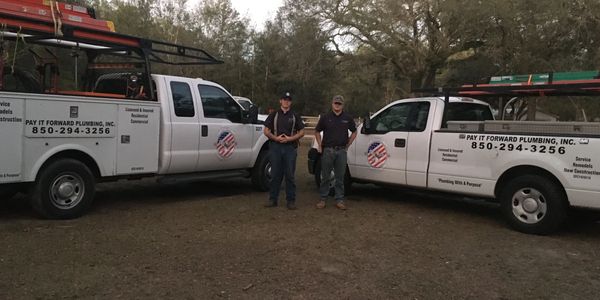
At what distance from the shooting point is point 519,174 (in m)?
6.73

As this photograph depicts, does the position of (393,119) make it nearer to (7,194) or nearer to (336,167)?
(336,167)

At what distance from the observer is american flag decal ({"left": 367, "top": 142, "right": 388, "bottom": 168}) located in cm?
826

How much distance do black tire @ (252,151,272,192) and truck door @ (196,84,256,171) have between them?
0.27 m

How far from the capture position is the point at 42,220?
632 cm

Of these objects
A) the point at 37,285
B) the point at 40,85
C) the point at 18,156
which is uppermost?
the point at 40,85

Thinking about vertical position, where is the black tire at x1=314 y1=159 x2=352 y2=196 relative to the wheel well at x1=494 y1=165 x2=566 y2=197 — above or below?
below

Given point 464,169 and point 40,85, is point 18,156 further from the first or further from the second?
point 464,169

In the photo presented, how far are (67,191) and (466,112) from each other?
582 cm

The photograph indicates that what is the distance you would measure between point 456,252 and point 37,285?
4.08 m

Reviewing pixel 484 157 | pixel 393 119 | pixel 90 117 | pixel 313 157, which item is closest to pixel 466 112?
pixel 393 119

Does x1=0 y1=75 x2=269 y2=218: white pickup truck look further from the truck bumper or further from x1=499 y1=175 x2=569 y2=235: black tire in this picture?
x1=499 y1=175 x2=569 y2=235: black tire

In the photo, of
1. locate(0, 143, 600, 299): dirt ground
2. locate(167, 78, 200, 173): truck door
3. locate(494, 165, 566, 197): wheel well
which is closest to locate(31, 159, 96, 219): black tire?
locate(0, 143, 600, 299): dirt ground

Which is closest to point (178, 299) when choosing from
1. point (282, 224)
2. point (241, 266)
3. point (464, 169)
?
point (241, 266)

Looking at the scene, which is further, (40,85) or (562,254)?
(40,85)
